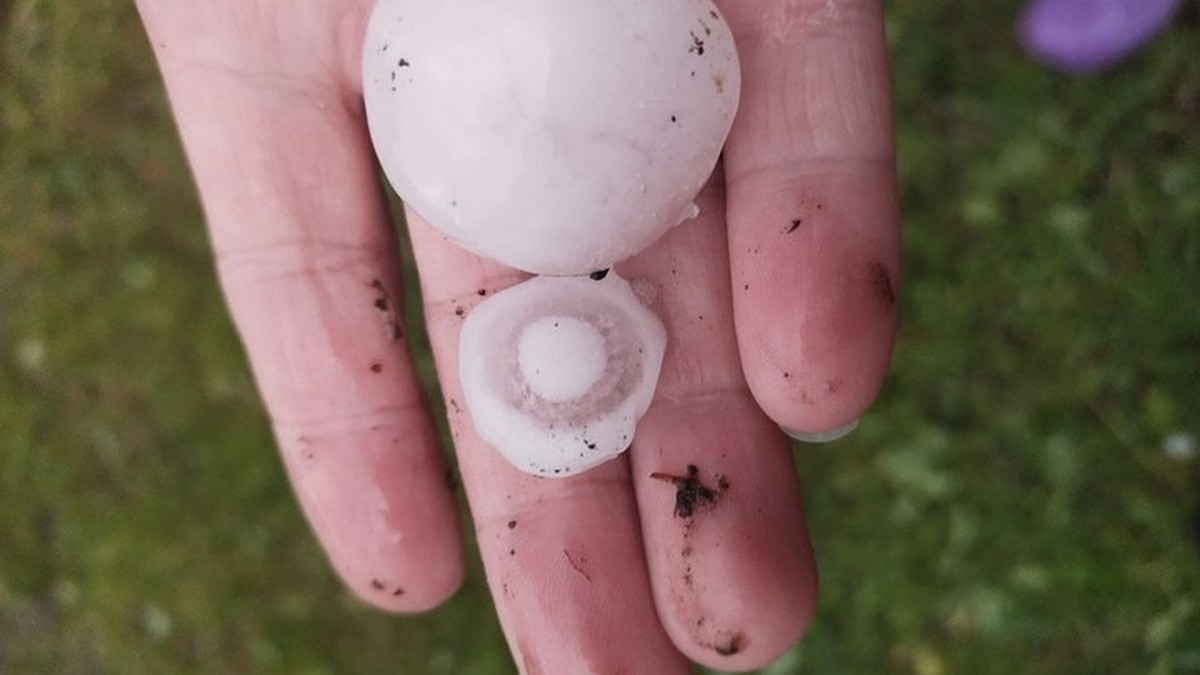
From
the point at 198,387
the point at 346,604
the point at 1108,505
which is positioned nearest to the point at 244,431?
the point at 198,387

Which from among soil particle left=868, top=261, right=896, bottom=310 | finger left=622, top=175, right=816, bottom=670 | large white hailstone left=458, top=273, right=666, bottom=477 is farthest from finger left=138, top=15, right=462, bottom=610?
soil particle left=868, top=261, right=896, bottom=310

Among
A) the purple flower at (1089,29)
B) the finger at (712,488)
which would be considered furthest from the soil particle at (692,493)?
the purple flower at (1089,29)

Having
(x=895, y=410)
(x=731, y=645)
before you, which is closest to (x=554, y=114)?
(x=731, y=645)

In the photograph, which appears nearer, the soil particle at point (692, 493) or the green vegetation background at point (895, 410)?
the soil particle at point (692, 493)

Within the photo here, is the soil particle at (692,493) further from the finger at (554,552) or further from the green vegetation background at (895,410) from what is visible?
the green vegetation background at (895,410)

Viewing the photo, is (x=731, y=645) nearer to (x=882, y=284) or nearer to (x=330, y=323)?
(x=882, y=284)

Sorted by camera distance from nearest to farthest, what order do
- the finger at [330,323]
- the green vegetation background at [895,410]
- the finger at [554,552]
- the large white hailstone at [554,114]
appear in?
the large white hailstone at [554,114]
the finger at [554,552]
the finger at [330,323]
the green vegetation background at [895,410]
